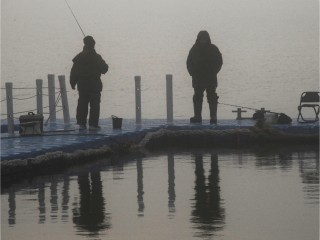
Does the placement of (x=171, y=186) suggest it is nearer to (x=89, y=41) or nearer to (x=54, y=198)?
(x=54, y=198)

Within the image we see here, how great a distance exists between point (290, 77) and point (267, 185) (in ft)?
263

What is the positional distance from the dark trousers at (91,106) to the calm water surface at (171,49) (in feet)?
83.7

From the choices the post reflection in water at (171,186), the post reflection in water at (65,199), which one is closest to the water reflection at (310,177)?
the post reflection in water at (171,186)

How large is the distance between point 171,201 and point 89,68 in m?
9.04

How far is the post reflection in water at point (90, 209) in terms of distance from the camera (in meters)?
12.4

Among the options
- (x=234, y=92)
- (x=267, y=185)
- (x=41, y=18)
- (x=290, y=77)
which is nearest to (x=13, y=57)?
(x=41, y=18)

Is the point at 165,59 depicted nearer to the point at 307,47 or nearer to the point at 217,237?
the point at 307,47

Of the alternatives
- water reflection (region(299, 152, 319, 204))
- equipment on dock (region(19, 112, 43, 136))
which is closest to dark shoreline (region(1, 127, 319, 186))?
equipment on dock (region(19, 112, 43, 136))

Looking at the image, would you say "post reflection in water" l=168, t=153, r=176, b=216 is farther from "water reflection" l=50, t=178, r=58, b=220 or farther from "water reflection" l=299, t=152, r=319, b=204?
"water reflection" l=299, t=152, r=319, b=204

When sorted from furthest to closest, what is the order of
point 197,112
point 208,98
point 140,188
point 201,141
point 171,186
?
point 197,112 < point 208,98 < point 201,141 < point 171,186 < point 140,188

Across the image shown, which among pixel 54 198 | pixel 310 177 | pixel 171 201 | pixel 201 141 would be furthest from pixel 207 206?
pixel 201 141

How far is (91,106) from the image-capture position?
2352 centimetres

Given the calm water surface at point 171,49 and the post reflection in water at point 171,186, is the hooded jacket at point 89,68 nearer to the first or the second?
the post reflection in water at point 171,186

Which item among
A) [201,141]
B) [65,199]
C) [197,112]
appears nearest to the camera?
[65,199]
